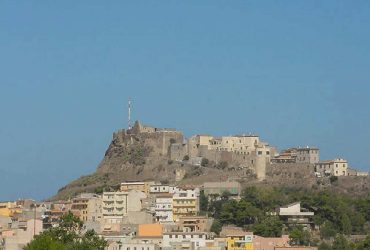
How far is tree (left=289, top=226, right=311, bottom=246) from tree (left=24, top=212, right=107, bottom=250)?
12.1 metres

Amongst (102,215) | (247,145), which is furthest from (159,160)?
(102,215)

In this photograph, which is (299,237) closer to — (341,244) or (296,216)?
(341,244)

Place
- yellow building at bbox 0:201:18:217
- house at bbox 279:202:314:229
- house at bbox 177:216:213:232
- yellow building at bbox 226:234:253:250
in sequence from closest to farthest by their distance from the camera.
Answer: yellow building at bbox 226:234:253:250 → house at bbox 177:216:213:232 → house at bbox 279:202:314:229 → yellow building at bbox 0:201:18:217

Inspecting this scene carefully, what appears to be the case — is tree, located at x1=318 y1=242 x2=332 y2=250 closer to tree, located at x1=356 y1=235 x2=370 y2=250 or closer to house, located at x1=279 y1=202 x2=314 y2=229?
tree, located at x1=356 y1=235 x2=370 y2=250

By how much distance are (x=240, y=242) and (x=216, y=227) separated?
582 centimetres

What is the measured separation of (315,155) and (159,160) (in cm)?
1280

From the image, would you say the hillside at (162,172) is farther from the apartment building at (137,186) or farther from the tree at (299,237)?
the tree at (299,237)

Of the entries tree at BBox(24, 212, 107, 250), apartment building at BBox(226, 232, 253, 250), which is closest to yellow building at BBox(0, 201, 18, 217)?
tree at BBox(24, 212, 107, 250)

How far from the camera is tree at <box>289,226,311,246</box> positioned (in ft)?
216

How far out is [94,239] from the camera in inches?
2186

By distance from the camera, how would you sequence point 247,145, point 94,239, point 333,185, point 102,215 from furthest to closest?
point 247,145 < point 333,185 < point 102,215 < point 94,239

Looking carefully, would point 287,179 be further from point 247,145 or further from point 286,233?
point 286,233

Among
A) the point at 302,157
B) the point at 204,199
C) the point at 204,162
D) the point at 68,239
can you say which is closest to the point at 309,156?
the point at 302,157

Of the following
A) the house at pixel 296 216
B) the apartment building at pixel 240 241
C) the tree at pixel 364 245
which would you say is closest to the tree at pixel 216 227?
the apartment building at pixel 240 241
